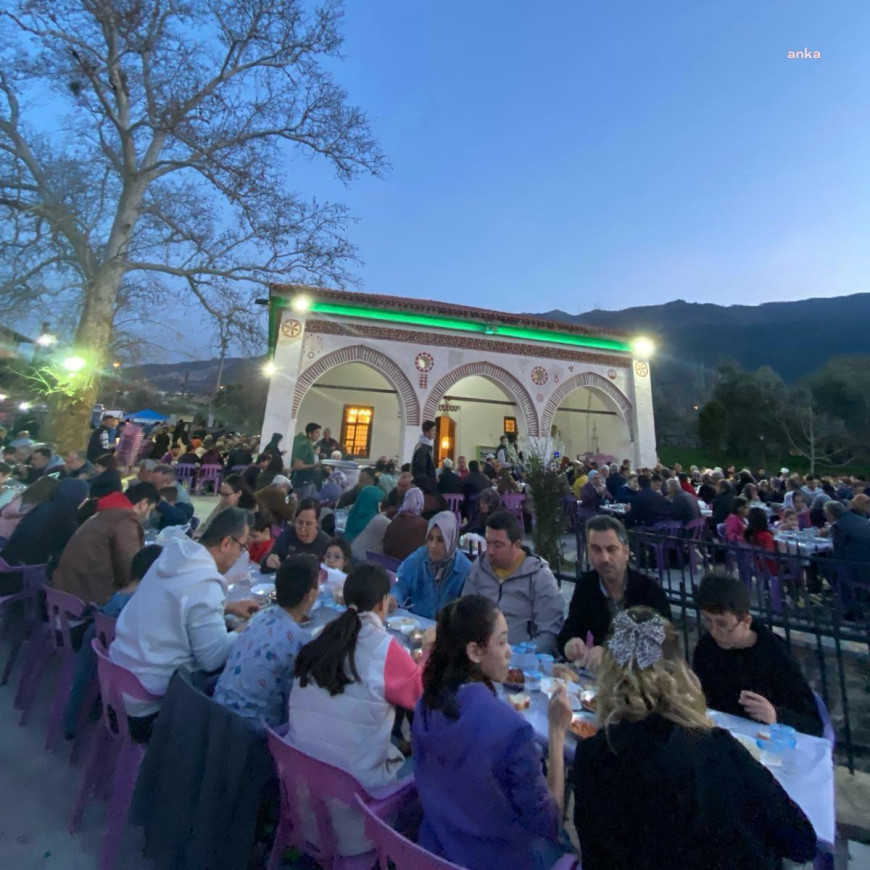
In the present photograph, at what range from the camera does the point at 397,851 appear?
118cm

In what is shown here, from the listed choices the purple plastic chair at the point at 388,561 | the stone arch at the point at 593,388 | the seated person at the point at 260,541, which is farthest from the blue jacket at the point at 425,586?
the stone arch at the point at 593,388

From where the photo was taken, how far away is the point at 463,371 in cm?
1458

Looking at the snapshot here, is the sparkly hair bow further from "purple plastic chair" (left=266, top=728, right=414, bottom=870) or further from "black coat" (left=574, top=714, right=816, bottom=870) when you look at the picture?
"purple plastic chair" (left=266, top=728, right=414, bottom=870)

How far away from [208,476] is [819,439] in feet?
102

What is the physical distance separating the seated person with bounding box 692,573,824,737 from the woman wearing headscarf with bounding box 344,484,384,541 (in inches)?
140

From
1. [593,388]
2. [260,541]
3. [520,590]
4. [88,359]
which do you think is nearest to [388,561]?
[260,541]

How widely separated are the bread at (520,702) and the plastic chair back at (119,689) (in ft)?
4.95

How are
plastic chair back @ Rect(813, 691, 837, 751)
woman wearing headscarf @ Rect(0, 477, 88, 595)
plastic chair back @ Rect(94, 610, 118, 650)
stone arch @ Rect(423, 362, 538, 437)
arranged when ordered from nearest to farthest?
plastic chair back @ Rect(813, 691, 837, 751)
plastic chair back @ Rect(94, 610, 118, 650)
woman wearing headscarf @ Rect(0, 477, 88, 595)
stone arch @ Rect(423, 362, 538, 437)

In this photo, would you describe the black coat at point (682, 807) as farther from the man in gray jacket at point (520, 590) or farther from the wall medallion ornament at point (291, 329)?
the wall medallion ornament at point (291, 329)

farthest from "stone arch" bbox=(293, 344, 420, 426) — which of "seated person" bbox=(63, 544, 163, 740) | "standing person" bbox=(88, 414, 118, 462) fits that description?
"seated person" bbox=(63, 544, 163, 740)

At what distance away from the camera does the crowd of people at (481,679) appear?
115 centimetres

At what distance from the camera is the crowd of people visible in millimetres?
1146

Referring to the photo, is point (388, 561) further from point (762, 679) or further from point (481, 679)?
point (762, 679)

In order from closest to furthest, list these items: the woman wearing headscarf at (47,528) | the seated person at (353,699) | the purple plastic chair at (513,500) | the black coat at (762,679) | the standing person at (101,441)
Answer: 1. the seated person at (353,699)
2. the black coat at (762,679)
3. the woman wearing headscarf at (47,528)
4. the purple plastic chair at (513,500)
5. the standing person at (101,441)
